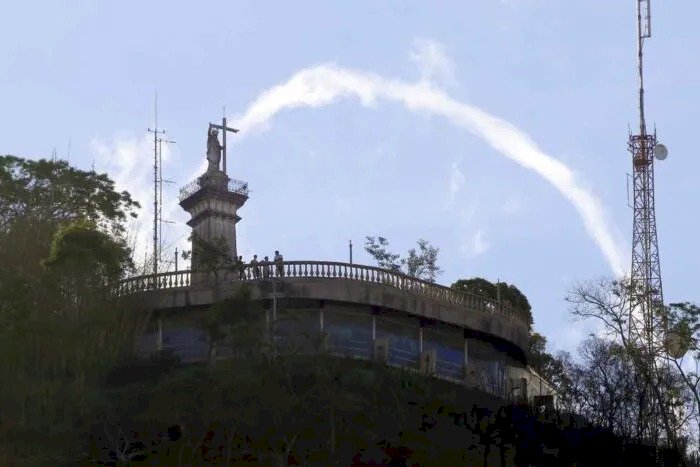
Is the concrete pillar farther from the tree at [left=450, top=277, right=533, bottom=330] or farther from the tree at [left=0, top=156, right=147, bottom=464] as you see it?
the tree at [left=450, top=277, right=533, bottom=330]

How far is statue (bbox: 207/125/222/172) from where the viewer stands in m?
56.6

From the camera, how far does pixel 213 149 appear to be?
186 ft

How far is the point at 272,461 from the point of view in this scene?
127ft

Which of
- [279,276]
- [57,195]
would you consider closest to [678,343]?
[279,276]

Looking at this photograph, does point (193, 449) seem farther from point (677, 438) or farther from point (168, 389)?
point (677, 438)

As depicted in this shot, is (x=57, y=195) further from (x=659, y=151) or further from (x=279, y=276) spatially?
(x=659, y=151)

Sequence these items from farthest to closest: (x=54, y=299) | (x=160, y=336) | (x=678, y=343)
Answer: (x=678, y=343) → (x=160, y=336) → (x=54, y=299)

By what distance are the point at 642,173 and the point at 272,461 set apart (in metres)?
26.0

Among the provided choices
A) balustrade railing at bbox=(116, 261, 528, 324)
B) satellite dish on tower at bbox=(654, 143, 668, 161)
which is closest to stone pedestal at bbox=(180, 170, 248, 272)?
balustrade railing at bbox=(116, 261, 528, 324)

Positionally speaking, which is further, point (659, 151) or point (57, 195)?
point (659, 151)

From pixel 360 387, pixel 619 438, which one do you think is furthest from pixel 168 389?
pixel 619 438

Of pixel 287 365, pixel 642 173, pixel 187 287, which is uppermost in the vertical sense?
pixel 642 173

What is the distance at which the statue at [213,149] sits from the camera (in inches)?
2229

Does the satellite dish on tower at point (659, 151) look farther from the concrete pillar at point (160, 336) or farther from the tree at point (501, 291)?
the concrete pillar at point (160, 336)
